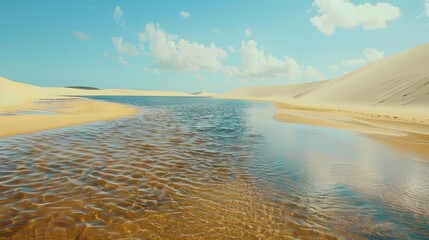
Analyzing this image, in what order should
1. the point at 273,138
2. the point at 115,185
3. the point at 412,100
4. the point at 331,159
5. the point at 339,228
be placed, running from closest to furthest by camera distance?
the point at 339,228 < the point at 115,185 < the point at 331,159 < the point at 273,138 < the point at 412,100

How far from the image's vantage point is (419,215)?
541 centimetres

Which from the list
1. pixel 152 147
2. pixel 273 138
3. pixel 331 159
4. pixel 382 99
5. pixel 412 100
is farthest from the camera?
pixel 382 99

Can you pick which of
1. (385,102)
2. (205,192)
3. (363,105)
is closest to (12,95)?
(205,192)

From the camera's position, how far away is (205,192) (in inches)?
251

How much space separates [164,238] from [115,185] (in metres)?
2.96

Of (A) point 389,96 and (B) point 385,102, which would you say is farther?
(A) point 389,96

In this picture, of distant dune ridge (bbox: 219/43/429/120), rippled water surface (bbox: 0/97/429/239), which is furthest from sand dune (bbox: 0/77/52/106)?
distant dune ridge (bbox: 219/43/429/120)

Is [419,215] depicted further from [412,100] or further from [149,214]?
[412,100]

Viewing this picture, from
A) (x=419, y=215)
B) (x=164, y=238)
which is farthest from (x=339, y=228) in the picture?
(x=164, y=238)

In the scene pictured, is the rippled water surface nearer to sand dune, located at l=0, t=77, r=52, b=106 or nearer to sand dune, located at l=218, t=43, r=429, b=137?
sand dune, located at l=218, t=43, r=429, b=137

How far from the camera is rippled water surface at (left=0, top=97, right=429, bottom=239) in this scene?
4.60 meters

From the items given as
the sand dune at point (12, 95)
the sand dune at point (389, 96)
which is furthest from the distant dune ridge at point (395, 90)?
the sand dune at point (12, 95)

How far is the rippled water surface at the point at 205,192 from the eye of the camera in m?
4.60

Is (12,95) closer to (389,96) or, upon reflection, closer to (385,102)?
(385,102)
